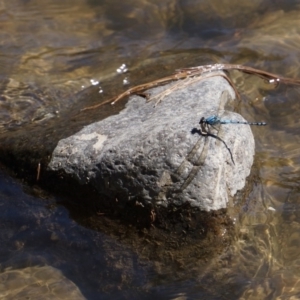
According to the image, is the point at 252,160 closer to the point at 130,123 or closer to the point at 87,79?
the point at 130,123

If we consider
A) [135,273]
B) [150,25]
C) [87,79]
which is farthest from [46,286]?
[150,25]

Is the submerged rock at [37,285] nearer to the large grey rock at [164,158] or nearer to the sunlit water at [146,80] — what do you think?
the sunlit water at [146,80]

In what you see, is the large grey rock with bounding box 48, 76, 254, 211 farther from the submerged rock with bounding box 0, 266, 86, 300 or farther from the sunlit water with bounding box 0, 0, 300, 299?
the submerged rock with bounding box 0, 266, 86, 300

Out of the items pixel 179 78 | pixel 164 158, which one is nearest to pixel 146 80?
pixel 179 78

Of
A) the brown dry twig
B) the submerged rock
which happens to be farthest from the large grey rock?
the submerged rock

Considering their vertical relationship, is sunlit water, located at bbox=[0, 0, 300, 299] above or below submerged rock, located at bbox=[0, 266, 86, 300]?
above
